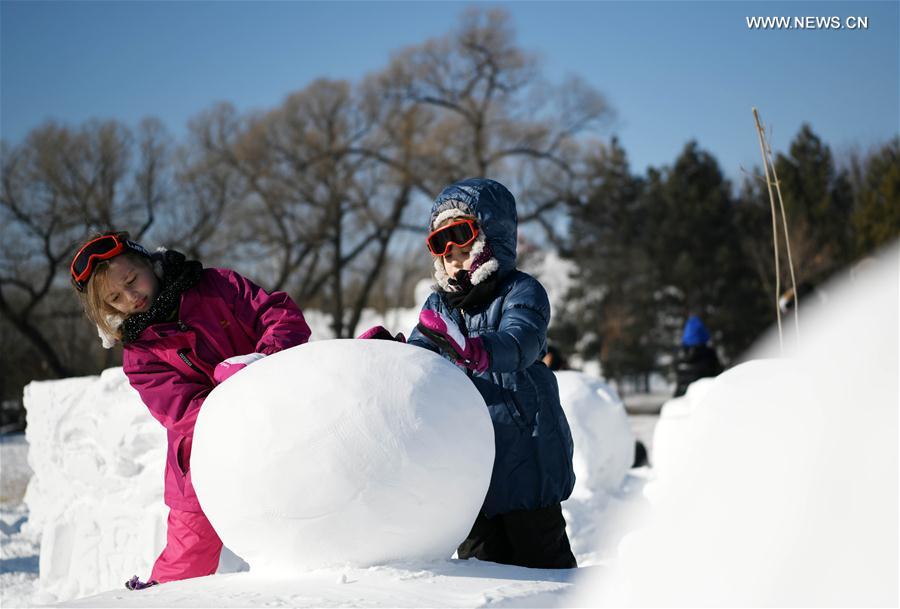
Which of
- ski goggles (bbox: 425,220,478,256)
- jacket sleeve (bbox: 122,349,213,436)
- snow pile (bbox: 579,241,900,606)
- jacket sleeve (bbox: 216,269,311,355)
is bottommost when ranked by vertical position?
snow pile (bbox: 579,241,900,606)

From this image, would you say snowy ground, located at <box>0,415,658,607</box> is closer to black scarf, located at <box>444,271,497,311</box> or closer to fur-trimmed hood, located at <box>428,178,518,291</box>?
black scarf, located at <box>444,271,497,311</box>

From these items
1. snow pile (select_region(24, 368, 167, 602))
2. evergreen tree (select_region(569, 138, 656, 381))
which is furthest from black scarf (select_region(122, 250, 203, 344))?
evergreen tree (select_region(569, 138, 656, 381))

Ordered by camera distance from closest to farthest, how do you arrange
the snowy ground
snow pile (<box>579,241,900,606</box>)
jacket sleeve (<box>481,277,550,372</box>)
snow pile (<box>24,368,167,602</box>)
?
snow pile (<box>579,241,900,606</box>)
the snowy ground
jacket sleeve (<box>481,277,550,372</box>)
snow pile (<box>24,368,167,602</box>)

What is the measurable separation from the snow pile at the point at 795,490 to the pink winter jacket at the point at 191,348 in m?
1.54

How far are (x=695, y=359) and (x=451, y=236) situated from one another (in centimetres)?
879

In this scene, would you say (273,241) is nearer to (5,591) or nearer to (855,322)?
(5,591)

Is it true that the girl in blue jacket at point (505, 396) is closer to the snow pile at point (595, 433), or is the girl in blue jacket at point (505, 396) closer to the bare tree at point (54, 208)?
the snow pile at point (595, 433)

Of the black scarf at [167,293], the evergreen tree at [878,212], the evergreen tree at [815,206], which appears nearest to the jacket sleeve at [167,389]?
the black scarf at [167,293]

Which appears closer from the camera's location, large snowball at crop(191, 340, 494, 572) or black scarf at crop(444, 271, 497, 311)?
large snowball at crop(191, 340, 494, 572)

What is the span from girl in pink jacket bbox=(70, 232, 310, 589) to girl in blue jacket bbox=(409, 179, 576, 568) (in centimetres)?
57

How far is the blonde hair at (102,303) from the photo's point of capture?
2.97m

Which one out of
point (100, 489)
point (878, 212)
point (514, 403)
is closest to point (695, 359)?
point (100, 489)

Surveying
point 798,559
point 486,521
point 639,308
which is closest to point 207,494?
point 486,521

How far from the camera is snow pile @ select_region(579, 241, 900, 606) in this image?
147 cm
